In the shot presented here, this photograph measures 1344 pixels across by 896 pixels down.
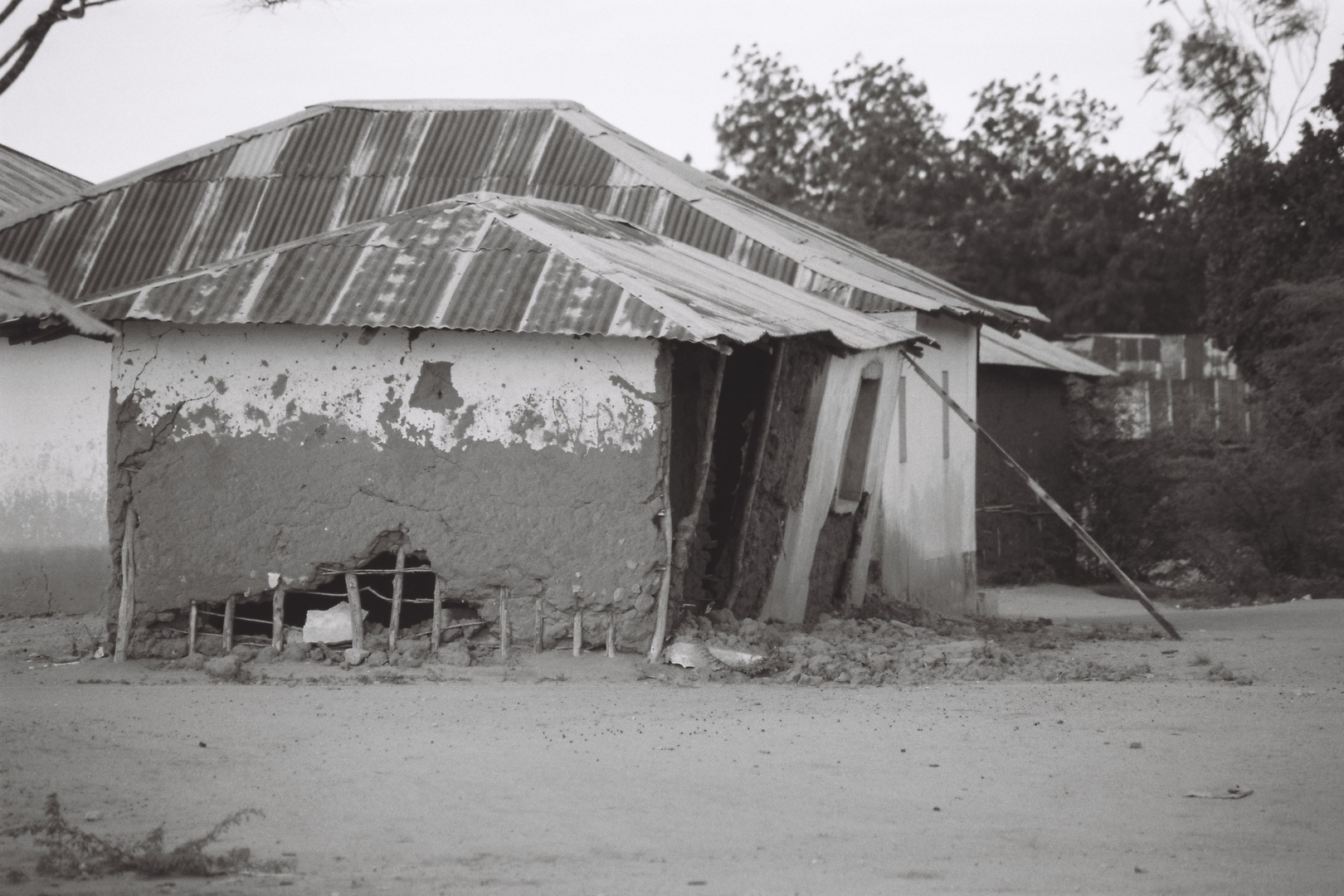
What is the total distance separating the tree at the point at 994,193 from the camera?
36656 millimetres

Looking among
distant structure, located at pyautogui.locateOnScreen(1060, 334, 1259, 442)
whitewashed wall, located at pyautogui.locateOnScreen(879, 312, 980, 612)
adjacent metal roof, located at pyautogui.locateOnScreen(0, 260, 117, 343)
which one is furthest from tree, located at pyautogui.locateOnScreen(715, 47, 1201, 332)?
adjacent metal roof, located at pyautogui.locateOnScreen(0, 260, 117, 343)

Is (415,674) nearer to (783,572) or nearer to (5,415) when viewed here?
(783,572)

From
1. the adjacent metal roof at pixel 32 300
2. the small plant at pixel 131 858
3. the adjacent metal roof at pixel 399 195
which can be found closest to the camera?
the small plant at pixel 131 858

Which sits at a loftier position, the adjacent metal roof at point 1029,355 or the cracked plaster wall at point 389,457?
the adjacent metal roof at point 1029,355

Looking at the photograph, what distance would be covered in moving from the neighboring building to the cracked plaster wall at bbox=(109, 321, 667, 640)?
11.5 m

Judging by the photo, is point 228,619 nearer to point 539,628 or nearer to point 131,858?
point 539,628

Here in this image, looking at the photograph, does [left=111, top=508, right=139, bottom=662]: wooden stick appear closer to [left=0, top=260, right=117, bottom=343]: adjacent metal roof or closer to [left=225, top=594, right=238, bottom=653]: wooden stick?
[left=225, top=594, right=238, bottom=653]: wooden stick

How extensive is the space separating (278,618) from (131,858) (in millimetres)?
4613

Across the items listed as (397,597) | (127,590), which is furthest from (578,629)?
(127,590)

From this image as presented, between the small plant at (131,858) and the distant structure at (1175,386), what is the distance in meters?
18.8

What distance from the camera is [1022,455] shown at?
21.5 metres

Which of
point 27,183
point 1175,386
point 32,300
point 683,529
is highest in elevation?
point 27,183

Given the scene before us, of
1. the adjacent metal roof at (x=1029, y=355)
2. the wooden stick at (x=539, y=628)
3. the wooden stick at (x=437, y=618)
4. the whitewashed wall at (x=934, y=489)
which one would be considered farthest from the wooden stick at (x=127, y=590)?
the adjacent metal roof at (x=1029, y=355)

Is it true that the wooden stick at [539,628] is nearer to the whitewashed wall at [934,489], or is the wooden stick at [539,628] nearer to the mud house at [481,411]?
the mud house at [481,411]
